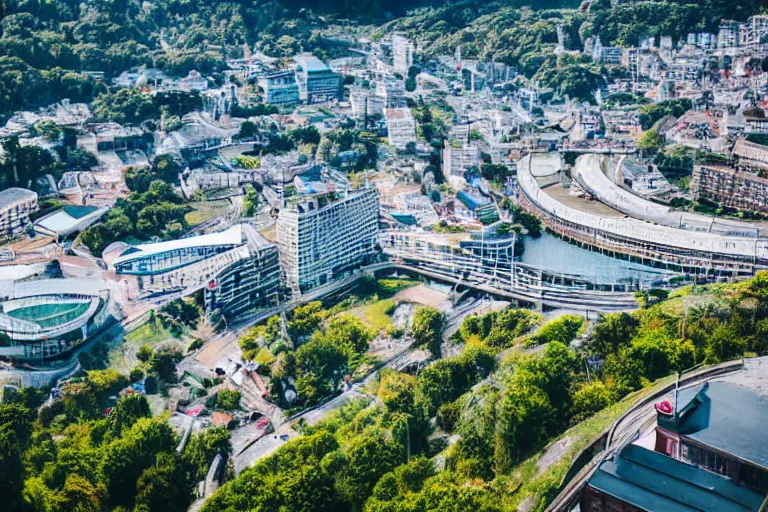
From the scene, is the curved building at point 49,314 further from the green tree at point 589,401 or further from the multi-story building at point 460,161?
the multi-story building at point 460,161

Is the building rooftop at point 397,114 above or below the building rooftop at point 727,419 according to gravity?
above

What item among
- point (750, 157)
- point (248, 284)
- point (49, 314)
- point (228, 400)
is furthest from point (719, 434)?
point (750, 157)

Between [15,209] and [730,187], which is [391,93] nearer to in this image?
[730,187]

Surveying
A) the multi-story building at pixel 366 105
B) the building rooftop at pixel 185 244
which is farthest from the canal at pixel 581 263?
the multi-story building at pixel 366 105

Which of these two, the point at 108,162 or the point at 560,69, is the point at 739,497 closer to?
the point at 108,162

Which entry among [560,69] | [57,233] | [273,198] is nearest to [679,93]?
[560,69]

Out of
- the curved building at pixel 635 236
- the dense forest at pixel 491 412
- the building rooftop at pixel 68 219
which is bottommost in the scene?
the dense forest at pixel 491 412

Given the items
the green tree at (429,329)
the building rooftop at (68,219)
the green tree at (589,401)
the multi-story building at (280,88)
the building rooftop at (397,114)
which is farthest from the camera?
the multi-story building at (280,88)
